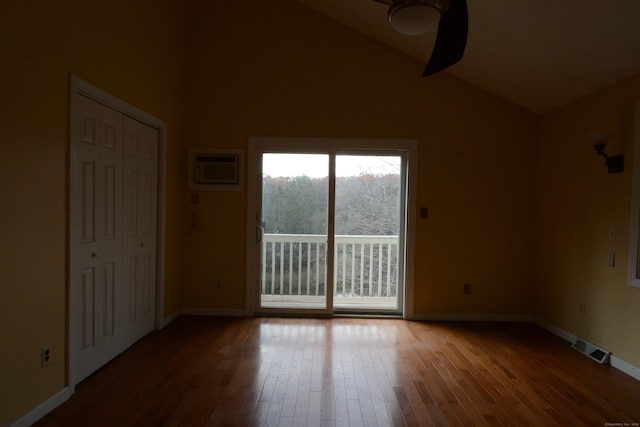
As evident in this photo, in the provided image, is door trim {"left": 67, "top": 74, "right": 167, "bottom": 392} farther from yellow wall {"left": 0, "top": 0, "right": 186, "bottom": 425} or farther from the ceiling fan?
the ceiling fan

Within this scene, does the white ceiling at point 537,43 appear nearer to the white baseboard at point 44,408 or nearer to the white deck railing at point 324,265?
the white deck railing at point 324,265

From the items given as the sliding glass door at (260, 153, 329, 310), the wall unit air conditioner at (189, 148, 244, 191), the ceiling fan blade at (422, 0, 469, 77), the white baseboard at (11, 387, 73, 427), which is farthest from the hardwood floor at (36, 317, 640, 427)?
the ceiling fan blade at (422, 0, 469, 77)

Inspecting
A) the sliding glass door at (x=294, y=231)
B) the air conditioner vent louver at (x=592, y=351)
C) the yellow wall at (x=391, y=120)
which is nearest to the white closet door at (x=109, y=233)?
the yellow wall at (x=391, y=120)

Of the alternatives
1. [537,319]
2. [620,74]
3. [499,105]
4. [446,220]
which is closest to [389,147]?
[446,220]

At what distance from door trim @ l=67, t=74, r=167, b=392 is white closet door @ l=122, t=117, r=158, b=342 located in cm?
4

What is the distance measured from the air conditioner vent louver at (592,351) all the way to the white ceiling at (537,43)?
225 cm

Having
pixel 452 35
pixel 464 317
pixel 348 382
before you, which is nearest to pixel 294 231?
pixel 348 382

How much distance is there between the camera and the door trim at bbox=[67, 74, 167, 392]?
6.82 ft

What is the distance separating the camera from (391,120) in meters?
3.70

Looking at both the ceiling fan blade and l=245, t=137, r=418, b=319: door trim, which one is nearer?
the ceiling fan blade

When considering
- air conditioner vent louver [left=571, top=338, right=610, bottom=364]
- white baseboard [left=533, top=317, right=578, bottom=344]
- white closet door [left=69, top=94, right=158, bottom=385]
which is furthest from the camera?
white baseboard [left=533, top=317, right=578, bottom=344]

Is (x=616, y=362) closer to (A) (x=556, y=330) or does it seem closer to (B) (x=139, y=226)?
(A) (x=556, y=330)

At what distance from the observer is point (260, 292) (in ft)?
12.5

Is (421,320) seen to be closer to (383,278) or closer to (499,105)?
(383,278)
